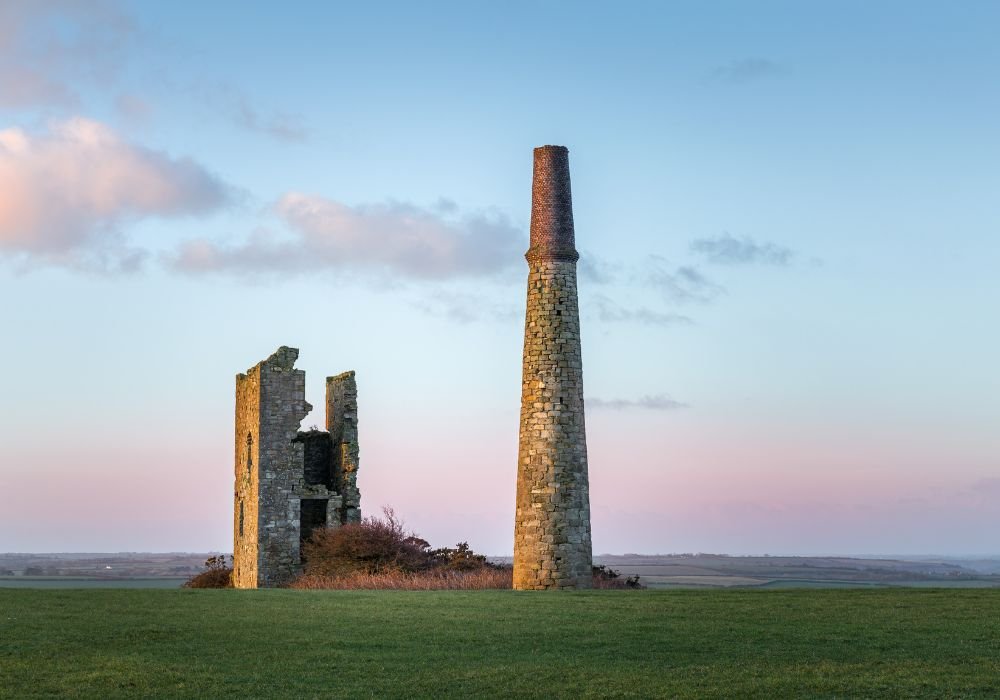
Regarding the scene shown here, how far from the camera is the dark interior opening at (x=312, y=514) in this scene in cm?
4000

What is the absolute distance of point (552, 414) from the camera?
102 feet

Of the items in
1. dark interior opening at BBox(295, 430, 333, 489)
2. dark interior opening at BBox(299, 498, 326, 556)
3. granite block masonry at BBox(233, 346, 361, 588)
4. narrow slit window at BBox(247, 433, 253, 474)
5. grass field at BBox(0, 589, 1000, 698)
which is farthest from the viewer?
dark interior opening at BBox(295, 430, 333, 489)

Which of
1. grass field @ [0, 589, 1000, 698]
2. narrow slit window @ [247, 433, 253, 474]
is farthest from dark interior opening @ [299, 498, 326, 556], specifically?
grass field @ [0, 589, 1000, 698]

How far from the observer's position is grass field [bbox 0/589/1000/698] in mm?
14078

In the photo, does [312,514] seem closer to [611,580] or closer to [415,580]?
[415,580]

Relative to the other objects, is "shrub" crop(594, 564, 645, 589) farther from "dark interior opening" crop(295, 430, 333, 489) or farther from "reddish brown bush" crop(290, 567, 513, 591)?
"dark interior opening" crop(295, 430, 333, 489)

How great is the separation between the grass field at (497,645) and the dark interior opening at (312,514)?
16116mm

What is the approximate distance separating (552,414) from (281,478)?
38.0 feet

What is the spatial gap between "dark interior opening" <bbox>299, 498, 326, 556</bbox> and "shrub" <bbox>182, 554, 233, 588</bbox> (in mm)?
4407

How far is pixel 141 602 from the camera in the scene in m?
21.9

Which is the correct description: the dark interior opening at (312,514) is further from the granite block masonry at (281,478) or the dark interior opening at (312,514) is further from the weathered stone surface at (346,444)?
the weathered stone surface at (346,444)

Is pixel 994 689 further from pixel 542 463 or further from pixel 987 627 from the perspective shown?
pixel 542 463

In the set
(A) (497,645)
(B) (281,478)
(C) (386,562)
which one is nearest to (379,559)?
(C) (386,562)

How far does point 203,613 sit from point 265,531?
17.9 metres
